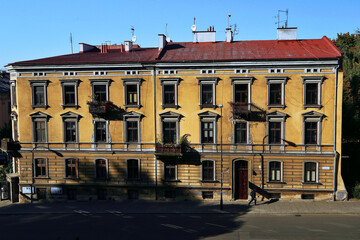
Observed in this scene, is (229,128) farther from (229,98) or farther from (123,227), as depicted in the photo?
(123,227)

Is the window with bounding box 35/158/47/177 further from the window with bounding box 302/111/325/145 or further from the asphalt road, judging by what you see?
the window with bounding box 302/111/325/145

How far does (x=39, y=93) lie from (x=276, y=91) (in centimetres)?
2145

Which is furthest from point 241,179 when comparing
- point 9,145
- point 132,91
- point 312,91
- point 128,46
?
point 9,145

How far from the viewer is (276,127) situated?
1088 inches

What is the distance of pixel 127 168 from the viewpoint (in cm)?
2948

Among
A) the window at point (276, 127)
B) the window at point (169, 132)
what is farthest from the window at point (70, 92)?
the window at point (276, 127)

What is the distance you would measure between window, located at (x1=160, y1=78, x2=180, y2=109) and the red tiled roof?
1.82 meters

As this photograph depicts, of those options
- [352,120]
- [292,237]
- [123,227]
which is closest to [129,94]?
[123,227]

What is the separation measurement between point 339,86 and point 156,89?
1544 centimetres

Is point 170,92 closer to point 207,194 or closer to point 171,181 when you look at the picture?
point 171,181

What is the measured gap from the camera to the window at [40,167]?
99.7 feet

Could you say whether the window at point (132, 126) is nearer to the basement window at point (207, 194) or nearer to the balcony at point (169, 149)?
the balcony at point (169, 149)

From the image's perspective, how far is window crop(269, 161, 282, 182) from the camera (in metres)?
28.1

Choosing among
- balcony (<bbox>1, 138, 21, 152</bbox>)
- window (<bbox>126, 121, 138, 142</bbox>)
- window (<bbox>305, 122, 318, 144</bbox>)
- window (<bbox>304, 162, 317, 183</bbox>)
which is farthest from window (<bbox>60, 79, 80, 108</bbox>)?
window (<bbox>304, 162, 317, 183</bbox>)
